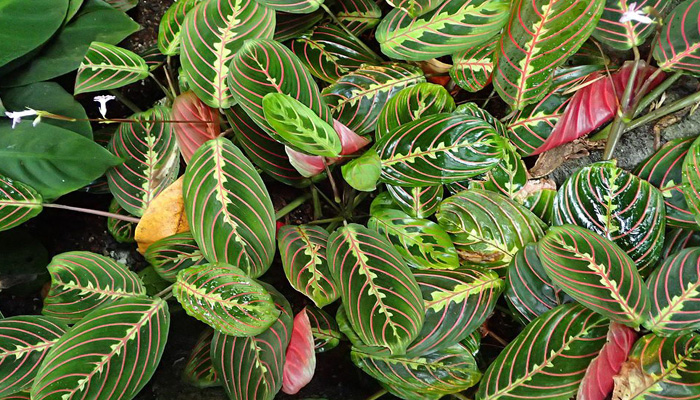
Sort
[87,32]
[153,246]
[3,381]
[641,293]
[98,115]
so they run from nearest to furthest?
1. [641,293]
2. [3,381]
3. [153,246]
4. [87,32]
5. [98,115]

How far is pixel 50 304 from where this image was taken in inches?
48.1

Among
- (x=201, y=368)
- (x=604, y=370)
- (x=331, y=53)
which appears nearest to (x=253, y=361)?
(x=201, y=368)

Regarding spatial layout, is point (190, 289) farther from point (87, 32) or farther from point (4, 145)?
point (87, 32)

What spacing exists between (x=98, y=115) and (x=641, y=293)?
5.26 feet

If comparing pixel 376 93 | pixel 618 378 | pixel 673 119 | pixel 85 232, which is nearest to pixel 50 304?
pixel 85 232

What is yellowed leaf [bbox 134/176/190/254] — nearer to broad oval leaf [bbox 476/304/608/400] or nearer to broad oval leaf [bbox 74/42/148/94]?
broad oval leaf [bbox 74/42/148/94]

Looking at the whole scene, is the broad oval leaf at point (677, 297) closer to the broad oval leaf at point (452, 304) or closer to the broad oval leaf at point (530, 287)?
the broad oval leaf at point (530, 287)

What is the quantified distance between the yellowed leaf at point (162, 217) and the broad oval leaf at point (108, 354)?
0.75 feet

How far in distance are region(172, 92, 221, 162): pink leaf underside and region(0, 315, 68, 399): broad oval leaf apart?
538 millimetres

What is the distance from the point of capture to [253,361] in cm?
112

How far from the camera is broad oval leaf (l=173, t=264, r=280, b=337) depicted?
106cm

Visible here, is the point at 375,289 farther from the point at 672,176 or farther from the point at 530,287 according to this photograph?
the point at 672,176

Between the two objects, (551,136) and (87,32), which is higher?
(551,136)

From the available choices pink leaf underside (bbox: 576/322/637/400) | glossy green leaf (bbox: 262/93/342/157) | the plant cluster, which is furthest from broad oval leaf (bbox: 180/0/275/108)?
pink leaf underside (bbox: 576/322/637/400)
